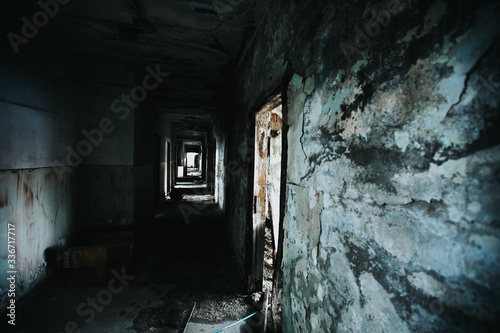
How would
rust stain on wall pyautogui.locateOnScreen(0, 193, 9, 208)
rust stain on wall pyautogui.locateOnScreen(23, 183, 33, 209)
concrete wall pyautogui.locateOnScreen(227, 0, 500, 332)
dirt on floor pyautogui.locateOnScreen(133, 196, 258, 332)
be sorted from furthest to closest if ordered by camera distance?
1. rust stain on wall pyautogui.locateOnScreen(23, 183, 33, 209)
2. dirt on floor pyautogui.locateOnScreen(133, 196, 258, 332)
3. rust stain on wall pyautogui.locateOnScreen(0, 193, 9, 208)
4. concrete wall pyautogui.locateOnScreen(227, 0, 500, 332)

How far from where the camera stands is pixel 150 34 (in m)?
2.68

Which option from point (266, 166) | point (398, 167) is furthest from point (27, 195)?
point (398, 167)

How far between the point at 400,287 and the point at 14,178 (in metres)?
3.41

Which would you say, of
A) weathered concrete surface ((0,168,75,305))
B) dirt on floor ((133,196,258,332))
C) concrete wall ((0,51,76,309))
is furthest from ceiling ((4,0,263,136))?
dirt on floor ((133,196,258,332))

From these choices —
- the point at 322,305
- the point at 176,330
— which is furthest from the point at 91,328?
the point at 322,305

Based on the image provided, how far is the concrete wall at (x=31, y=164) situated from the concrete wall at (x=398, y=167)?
2.91 meters

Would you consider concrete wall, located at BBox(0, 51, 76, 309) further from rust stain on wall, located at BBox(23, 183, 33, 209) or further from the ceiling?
the ceiling

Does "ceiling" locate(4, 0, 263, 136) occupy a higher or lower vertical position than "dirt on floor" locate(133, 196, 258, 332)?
higher

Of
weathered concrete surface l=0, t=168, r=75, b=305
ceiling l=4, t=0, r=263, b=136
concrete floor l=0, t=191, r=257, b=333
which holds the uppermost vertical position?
ceiling l=4, t=0, r=263, b=136

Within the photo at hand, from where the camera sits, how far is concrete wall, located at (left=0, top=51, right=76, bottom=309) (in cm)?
215

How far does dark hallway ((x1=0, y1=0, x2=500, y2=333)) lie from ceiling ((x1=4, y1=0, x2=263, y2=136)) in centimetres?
3

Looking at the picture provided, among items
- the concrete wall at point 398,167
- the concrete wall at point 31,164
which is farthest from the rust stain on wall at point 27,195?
Result: the concrete wall at point 398,167

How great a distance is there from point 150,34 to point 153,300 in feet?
10.7

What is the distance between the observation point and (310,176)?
1.31 metres
